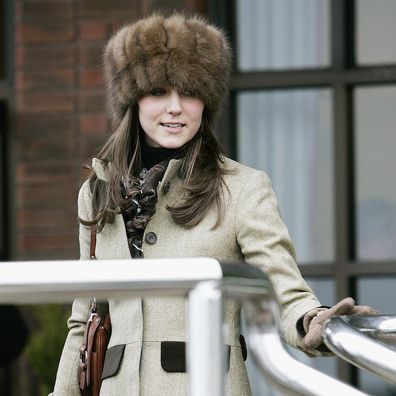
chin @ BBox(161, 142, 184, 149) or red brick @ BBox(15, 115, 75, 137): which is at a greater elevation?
red brick @ BBox(15, 115, 75, 137)

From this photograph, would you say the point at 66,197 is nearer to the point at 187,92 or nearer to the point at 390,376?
the point at 187,92

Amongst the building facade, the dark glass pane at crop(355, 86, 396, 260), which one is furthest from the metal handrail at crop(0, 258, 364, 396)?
the dark glass pane at crop(355, 86, 396, 260)

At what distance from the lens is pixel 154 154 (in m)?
3.15

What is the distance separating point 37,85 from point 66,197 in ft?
1.60

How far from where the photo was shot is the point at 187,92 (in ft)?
10.1

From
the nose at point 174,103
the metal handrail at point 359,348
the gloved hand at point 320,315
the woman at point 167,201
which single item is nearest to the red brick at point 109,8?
the woman at point 167,201

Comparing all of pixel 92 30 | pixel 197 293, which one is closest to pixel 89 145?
pixel 92 30

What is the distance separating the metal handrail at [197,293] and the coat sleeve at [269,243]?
101 centimetres

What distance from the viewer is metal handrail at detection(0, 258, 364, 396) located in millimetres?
1708

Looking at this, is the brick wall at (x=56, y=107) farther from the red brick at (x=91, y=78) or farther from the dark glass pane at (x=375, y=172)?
the dark glass pane at (x=375, y=172)

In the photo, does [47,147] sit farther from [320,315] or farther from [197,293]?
[197,293]

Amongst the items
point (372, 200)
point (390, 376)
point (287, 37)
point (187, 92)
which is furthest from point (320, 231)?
point (390, 376)

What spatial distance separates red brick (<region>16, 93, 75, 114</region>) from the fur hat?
255 centimetres

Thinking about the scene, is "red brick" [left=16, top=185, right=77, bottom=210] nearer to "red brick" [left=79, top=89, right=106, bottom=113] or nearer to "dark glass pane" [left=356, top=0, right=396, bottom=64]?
"red brick" [left=79, top=89, right=106, bottom=113]
